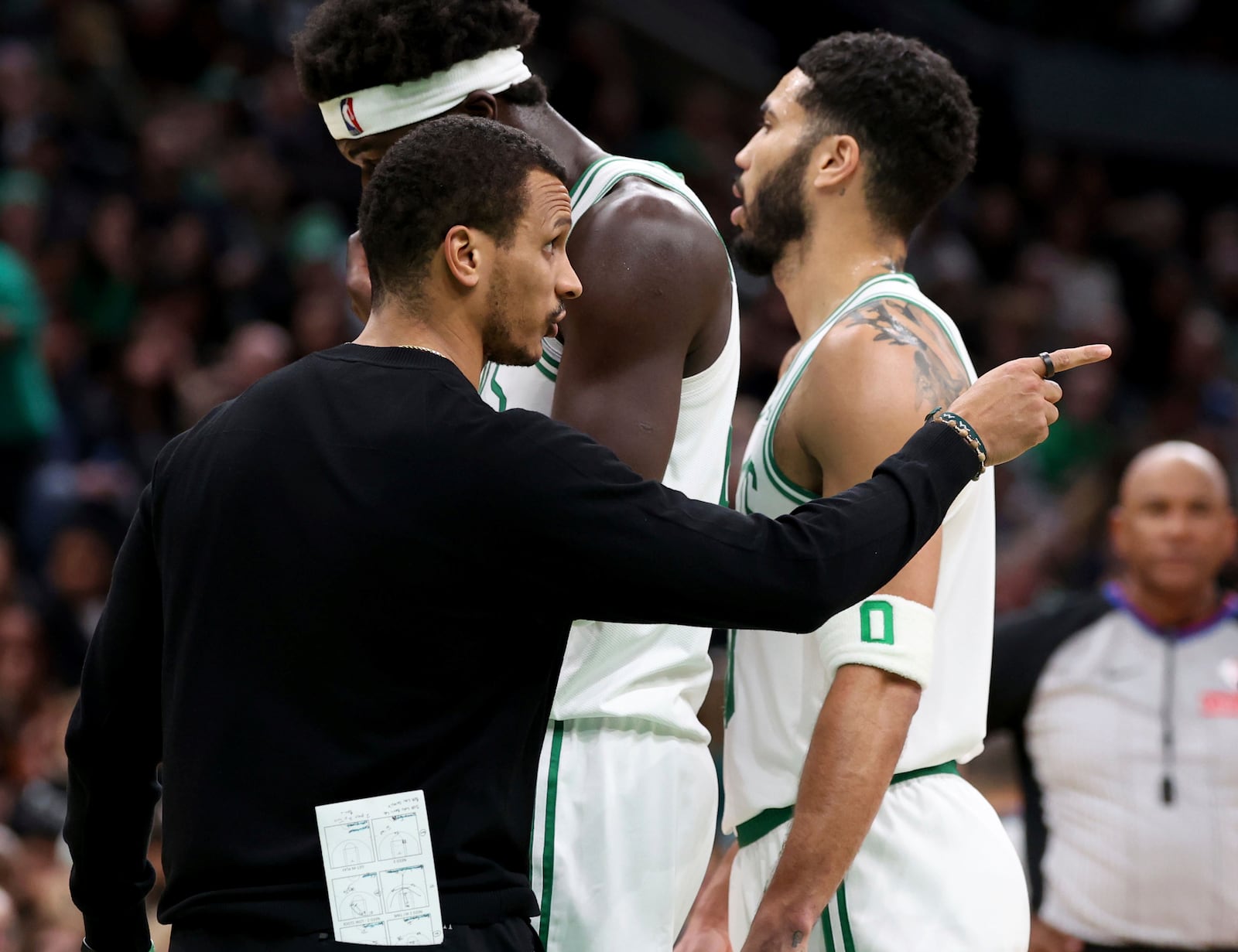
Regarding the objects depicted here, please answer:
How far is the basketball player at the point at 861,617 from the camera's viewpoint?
8.57 feet

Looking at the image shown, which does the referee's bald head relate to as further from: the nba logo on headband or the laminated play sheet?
the laminated play sheet

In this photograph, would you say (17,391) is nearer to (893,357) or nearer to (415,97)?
(415,97)

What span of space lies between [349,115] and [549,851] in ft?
4.15

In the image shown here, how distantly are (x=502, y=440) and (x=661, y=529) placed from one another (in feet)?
0.76

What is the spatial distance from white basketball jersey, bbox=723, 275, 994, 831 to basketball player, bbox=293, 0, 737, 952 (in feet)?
0.39

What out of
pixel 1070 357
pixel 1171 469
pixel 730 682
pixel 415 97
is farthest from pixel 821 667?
pixel 1171 469

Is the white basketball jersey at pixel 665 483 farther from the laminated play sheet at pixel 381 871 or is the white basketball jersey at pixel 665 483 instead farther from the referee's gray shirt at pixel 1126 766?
the referee's gray shirt at pixel 1126 766

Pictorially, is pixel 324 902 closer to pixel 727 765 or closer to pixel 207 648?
pixel 207 648

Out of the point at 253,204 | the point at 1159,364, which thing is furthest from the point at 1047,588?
the point at 253,204

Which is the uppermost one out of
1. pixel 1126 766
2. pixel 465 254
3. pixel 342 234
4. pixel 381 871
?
pixel 342 234

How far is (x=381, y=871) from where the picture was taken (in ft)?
6.69

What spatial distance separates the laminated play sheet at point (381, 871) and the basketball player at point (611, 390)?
22.7 inches

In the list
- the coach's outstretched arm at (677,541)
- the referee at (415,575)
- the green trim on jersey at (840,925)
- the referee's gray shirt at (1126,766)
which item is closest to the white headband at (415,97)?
the referee at (415,575)

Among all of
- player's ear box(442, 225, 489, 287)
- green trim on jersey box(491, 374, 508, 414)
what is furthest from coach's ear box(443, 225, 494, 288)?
green trim on jersey box(491, 374, 508, 414)
